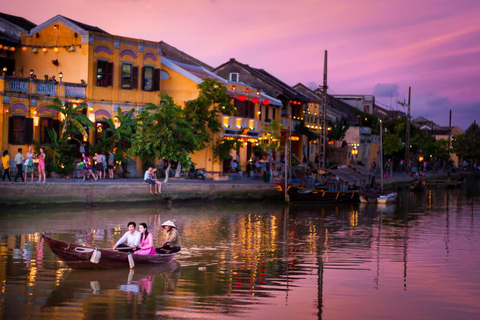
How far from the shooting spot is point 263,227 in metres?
33.6

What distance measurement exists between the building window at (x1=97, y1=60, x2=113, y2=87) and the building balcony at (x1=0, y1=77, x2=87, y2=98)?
133 centimetres

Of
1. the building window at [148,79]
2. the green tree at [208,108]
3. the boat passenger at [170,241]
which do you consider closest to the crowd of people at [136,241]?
the boat passenger at [170,241]

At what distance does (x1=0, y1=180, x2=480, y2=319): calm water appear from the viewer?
16516mm

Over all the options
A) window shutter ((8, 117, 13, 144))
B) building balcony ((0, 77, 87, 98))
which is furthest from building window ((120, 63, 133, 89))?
window shutter ((8, 117, 13, 144))

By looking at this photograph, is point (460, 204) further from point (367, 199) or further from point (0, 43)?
point (0, 43)

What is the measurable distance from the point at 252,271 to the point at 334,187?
2899 centimetres

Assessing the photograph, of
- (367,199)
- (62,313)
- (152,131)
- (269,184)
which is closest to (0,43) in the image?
(152,131)

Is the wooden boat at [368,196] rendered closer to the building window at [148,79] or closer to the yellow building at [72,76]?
the yellow building at [72,76]

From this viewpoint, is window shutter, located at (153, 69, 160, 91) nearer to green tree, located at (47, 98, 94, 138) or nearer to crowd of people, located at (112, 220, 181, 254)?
green tree, located at (47, 98, 94, 138)

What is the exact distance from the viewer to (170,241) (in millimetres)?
21906

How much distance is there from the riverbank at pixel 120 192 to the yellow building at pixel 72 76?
16.8 ft

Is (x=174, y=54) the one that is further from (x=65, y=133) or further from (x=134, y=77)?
(x=65, y=133)

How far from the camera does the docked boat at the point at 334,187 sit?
45781mm

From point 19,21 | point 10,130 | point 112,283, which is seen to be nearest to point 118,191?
point 10,130
